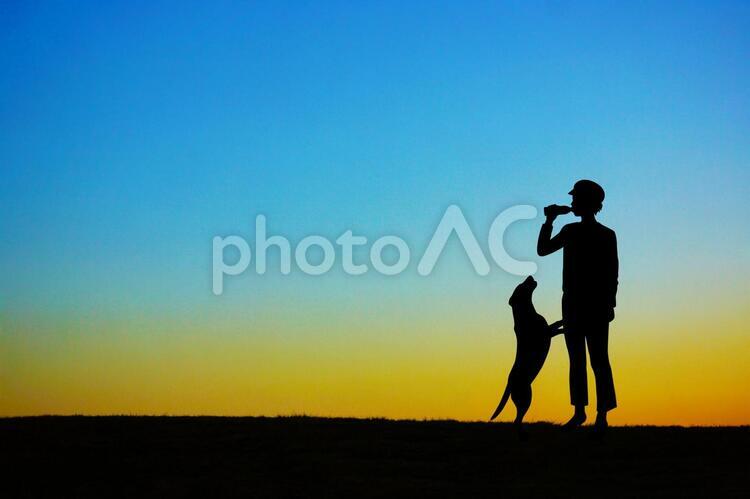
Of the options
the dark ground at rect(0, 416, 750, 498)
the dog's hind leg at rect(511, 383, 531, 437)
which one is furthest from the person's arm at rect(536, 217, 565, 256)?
the dark ground at rect(0, 416, 750, 498)

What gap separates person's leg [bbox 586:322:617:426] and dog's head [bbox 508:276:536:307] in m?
0.97

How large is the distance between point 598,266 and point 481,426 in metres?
3.54

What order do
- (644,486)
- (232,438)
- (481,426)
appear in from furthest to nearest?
(481,426) < (232,438) < (644,486)

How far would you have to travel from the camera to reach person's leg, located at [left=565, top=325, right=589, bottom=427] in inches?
553

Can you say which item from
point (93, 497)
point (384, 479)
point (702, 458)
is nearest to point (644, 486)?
point (702, 458)

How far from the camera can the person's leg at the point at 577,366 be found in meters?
14.0

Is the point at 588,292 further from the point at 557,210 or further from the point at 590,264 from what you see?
the point at 557,210

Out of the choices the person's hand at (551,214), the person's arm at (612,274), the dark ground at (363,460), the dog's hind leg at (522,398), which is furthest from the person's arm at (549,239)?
the dark ground at (363,460)

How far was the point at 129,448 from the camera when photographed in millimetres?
14461

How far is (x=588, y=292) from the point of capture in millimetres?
13992

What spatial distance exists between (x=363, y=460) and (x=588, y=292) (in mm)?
3921

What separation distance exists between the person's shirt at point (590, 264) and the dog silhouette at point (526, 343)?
0.53 metres

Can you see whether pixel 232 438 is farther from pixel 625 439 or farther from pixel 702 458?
pixel 702 458

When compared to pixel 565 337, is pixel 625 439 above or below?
below
